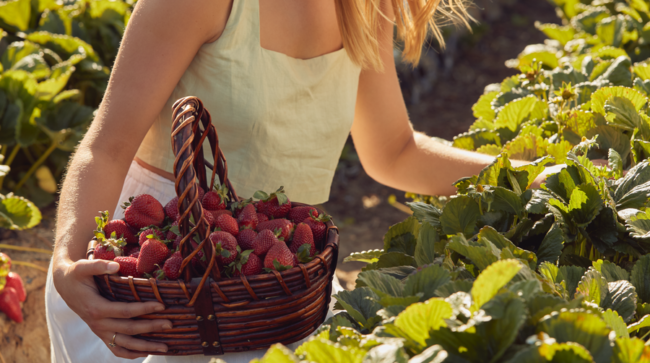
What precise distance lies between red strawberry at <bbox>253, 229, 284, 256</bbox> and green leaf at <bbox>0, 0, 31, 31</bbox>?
2.76 meters

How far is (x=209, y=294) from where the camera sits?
2.95 feet

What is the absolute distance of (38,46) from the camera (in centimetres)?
281

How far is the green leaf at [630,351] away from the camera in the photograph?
0.58 m

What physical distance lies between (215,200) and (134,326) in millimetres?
290

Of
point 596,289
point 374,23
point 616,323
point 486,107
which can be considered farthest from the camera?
point 486,107

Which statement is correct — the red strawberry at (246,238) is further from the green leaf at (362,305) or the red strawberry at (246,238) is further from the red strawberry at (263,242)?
the green leaf at (362,305)

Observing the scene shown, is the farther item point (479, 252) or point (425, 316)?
point (479, 252)

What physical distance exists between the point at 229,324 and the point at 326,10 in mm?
1044

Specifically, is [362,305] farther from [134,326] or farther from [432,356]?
[134,326]

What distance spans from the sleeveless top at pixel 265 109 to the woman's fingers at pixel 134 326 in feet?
2.10

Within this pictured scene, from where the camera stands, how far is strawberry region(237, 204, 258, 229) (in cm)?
108

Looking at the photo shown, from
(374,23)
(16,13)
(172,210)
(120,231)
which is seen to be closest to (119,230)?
(120,231)

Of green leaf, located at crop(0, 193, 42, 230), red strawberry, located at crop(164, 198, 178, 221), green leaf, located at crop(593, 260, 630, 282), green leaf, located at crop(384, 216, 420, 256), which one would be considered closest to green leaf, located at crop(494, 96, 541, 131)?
green leaf, located at crop(384, 216, 420, 256)

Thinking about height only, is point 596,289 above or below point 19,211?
above
